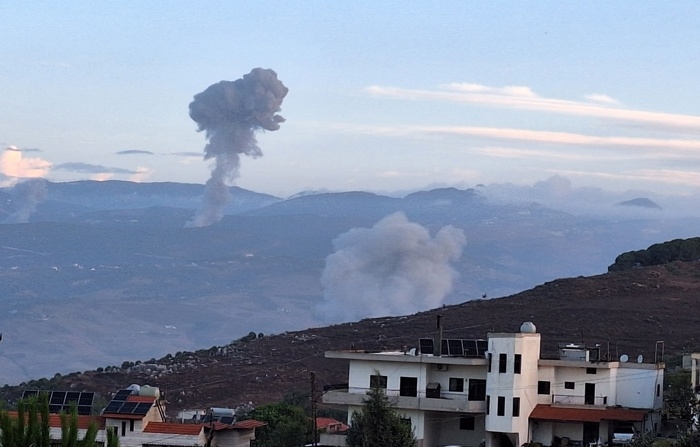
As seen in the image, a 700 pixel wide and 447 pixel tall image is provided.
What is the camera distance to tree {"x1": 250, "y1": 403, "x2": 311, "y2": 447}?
60781 millimetres

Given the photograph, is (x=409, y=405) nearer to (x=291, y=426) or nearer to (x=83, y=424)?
(x=291, y=426)

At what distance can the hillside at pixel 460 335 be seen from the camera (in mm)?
94938

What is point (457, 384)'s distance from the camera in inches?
2261

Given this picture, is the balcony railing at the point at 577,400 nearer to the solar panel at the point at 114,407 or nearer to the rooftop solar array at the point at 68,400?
the solar panel at the point at 114,407

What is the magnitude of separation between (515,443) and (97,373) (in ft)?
187

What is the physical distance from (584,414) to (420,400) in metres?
6.04

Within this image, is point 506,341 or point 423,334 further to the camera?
point 423,334

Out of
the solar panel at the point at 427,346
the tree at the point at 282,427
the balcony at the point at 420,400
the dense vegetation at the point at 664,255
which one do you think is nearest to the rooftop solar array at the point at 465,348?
the solar panel at the point at 427,346

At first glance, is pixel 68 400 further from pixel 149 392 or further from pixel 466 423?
pixel 466 423

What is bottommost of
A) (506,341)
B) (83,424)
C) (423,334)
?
(83,424)

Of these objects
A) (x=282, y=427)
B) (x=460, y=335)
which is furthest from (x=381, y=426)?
(x=460, y=335)

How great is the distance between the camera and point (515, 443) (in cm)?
5556

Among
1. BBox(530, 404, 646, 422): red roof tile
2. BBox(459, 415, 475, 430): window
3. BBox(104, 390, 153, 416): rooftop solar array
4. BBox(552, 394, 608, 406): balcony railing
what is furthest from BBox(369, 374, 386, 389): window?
BBox(104, 390, 153, 416): rooftop solar array

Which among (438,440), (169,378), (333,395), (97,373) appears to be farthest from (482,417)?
(97,373)
